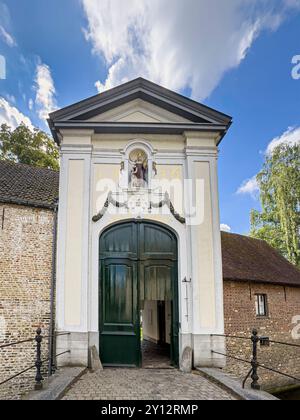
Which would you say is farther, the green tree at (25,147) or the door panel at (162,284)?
the green tree at (25,147)

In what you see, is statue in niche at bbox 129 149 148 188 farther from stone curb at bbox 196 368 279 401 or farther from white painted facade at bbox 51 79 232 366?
stone curb at bbox 196 368 279 401

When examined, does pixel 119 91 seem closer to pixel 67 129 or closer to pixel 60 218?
pixel 67 129

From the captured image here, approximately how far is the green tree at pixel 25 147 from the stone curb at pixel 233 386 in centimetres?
1320

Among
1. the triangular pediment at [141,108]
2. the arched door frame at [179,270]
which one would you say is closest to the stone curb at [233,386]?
the arched door frame at [179,270]

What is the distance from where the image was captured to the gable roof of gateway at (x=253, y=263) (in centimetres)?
1212

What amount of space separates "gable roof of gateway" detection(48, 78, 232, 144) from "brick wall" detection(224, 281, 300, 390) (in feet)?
18.5

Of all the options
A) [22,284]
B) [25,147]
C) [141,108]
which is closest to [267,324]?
[22,284]

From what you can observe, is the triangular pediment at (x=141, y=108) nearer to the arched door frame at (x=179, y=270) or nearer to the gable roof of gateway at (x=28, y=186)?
the gable roof of gateway at (x=28, y=186)

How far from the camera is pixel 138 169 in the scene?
8.35 metres

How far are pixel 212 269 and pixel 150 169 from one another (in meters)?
2.77

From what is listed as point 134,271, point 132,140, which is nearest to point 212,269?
point 134,271

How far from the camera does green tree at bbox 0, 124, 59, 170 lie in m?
16.5

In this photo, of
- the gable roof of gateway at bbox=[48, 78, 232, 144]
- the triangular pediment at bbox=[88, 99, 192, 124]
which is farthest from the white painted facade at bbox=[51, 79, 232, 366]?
the gable roof of gateway at bbox=[48, 78, 232, 144]

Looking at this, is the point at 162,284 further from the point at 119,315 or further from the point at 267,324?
the point at 267,324
